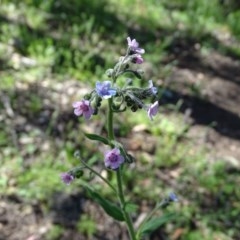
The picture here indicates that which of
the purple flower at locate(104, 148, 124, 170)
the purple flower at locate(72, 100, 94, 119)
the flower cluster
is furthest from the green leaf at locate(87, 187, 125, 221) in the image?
the purple flower at locate(72, 100, 94, 119)

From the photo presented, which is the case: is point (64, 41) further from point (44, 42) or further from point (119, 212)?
point (119, 212)

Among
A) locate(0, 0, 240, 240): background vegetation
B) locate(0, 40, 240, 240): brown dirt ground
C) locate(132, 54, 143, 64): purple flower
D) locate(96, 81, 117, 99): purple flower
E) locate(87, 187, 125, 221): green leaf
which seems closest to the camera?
locate(96, 81, 117, 99): purple flower

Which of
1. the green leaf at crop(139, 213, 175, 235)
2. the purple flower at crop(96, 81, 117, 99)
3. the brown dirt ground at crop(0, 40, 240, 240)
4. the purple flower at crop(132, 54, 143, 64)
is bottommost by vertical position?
the green leaf at crop(139, 213, 175, 235)

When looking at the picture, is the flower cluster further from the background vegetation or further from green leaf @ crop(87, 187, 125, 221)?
the background vegetation

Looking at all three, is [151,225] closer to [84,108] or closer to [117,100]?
[117,100]

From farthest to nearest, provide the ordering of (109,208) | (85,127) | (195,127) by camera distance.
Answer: (195,127) < (85,127) < (109,208)

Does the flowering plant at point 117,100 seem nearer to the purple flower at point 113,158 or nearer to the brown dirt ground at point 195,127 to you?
the purple flower at point 113,158

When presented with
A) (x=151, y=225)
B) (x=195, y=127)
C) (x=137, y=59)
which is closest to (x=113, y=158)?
(x=137, y=59)
